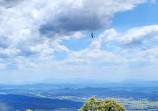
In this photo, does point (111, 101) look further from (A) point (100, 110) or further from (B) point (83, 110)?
(B) point (83, 110)

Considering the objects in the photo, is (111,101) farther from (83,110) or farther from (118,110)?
(83,110)

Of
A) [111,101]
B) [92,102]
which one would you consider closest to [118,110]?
[111,101]

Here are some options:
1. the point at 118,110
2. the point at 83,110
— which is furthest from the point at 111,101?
the point at 83,110

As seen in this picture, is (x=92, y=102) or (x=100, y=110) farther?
(x=92, y=102)

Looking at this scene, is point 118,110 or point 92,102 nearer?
point 118,110

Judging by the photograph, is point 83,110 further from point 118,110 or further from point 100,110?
point 118,110

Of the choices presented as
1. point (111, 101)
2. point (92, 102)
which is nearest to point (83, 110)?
point (92, 102)
